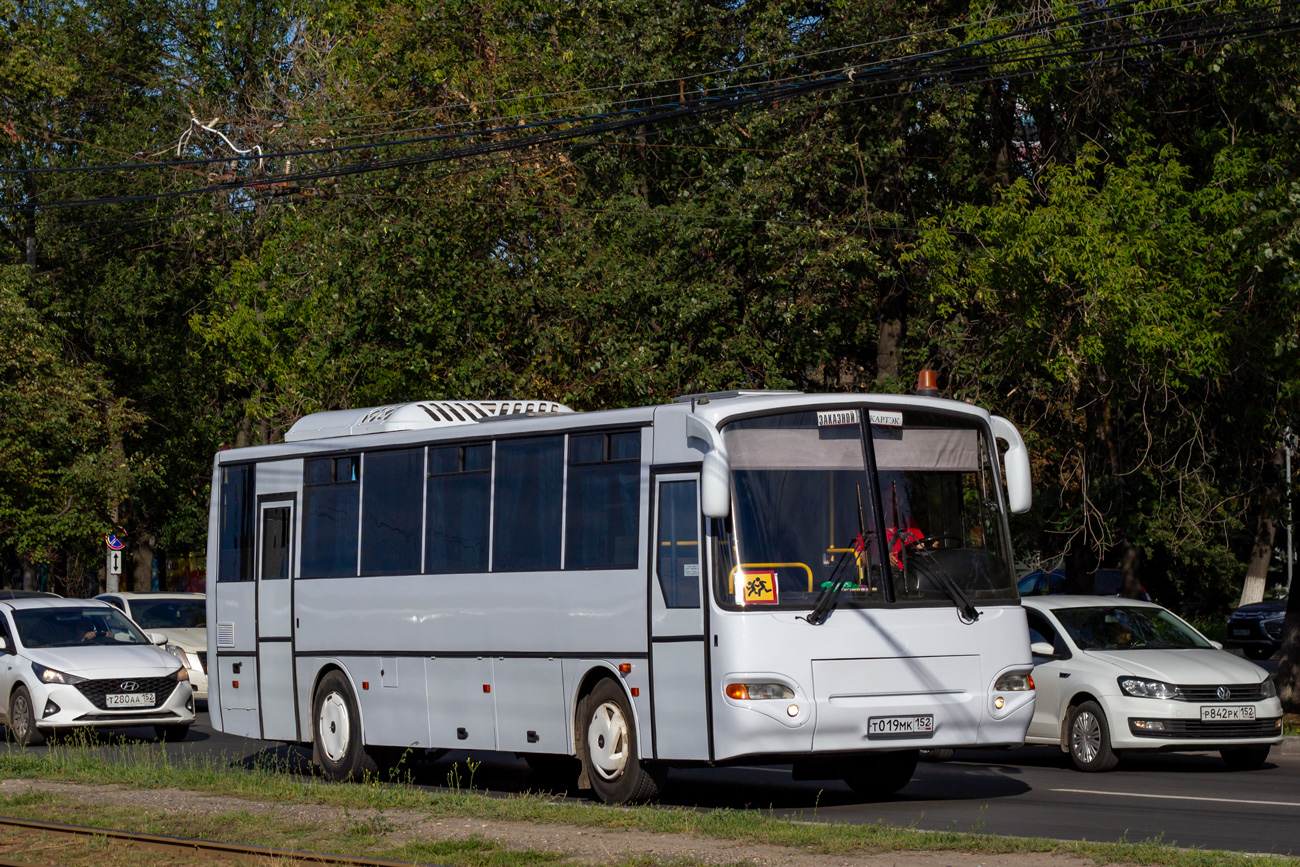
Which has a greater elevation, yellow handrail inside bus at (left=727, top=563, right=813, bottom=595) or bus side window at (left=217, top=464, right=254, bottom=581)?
bus side window at (left=217, top=464, right=254, bottom=581)

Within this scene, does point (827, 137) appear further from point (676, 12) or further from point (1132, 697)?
point (1132, 697)

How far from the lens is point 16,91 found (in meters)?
43.1

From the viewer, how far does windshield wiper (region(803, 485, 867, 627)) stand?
1193 centimetres

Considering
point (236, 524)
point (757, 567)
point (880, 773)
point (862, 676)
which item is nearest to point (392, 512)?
point (236, 524)

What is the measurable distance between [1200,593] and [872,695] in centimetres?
4579

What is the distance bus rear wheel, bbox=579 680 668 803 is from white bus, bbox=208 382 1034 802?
21 mm

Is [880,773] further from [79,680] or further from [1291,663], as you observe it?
[79,680]

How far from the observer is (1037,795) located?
44.5ft

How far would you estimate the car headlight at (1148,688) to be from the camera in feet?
50.7

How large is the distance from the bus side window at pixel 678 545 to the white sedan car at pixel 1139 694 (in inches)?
190

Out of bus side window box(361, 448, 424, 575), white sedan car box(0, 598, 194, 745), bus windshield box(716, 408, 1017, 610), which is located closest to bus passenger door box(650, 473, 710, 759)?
bus windshield box(716, 408, 1017, 610)

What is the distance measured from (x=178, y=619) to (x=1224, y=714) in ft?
52.2

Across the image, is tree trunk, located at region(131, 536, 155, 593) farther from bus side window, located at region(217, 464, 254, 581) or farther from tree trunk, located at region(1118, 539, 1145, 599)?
bus side window, located at region(217, 464, 254, 581)

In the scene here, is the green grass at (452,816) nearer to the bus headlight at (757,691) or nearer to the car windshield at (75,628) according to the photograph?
the bus headlight at (757,691)
